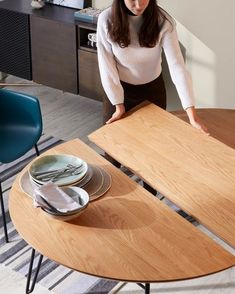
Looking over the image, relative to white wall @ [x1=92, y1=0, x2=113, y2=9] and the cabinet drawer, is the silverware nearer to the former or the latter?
the cabinet drawer

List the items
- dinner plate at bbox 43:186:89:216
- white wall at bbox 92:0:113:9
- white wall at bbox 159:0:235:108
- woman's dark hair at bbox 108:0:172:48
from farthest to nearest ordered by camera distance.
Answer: white wall at bbox 92:0:113:9
white wall at bbox 159:0:235:108
woman's dark hair at bbox 108:0:172:48
dinner plate at bbox 43:186:89:216

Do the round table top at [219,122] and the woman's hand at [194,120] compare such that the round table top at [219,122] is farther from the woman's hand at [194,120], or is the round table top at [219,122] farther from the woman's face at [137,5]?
A: the woman's face at [137,5]

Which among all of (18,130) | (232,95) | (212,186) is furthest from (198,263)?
(232,95)

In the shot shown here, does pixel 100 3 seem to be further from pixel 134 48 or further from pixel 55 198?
pixel 55 198

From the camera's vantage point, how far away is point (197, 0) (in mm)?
3479

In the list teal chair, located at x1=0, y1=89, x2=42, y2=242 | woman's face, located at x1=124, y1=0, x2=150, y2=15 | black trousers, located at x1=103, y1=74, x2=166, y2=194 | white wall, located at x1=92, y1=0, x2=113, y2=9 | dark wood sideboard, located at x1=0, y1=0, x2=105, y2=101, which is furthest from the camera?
white wall, located at x1=92, y1=0, x2=113, y2=9

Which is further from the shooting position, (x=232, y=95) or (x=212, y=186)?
(x=232, y=95)

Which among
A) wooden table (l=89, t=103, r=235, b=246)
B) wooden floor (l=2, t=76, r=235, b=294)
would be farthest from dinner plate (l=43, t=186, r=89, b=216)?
wooden floor (l=2, t=76, r=235, b=294)

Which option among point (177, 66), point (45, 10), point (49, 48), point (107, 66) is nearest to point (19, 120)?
point (107, 66)

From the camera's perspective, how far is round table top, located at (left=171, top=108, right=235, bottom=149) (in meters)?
2.45

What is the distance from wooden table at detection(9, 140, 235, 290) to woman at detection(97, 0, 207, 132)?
0.61 metres

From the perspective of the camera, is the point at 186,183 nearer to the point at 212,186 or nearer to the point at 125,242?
the point at 212,186

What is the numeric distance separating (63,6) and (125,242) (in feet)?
9.10

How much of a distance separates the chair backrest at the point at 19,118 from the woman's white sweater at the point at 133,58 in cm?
55
